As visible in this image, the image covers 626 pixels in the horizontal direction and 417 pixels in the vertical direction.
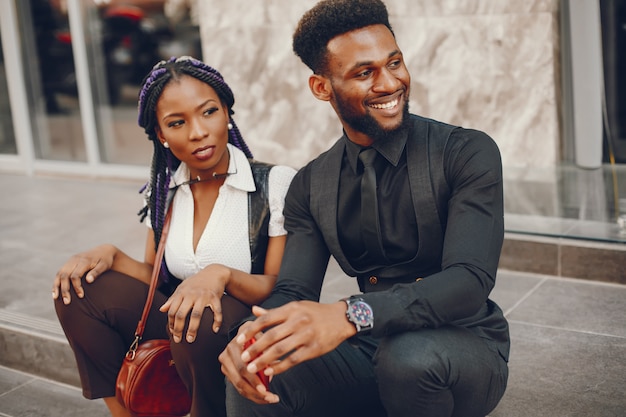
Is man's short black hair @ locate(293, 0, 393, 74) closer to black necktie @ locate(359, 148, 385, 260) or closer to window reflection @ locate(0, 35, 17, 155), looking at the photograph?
black necktie @ locate(359, 148, 385, 260)

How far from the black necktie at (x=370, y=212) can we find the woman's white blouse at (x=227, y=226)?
1.28 ft

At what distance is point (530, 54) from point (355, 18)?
2668 mm

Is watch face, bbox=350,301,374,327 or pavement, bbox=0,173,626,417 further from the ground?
watch face, bbox=350,301,374,327

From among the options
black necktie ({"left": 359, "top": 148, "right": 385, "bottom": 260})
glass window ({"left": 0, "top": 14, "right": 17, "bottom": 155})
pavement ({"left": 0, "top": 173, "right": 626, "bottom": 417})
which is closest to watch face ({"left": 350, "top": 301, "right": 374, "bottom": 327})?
black necktie ({"left": 359, "top": 148, "right": 385, "bottom": 260})

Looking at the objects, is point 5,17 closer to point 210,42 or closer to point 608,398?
point 210,42

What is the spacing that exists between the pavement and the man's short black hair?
1370 mm

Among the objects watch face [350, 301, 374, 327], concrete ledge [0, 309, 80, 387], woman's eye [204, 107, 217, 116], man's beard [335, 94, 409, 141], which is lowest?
concrete ledge [0, 309, 80, 387]

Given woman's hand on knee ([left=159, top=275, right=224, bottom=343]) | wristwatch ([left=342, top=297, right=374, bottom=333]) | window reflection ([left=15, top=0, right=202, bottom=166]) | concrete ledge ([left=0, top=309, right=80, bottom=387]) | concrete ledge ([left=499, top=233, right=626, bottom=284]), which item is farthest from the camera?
window reflection ([left=15, top=0, right=202, bottom=166])

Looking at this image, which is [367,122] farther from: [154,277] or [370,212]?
[154,277]

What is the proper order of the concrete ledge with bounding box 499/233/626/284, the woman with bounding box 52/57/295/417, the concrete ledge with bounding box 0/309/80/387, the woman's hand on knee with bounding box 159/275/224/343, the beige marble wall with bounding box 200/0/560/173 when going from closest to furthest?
the woman's hand on knee with bounding box 159/275/224/343 → the woman with bounding box 52/57/295/417 → the concrete ledge with bounding box 0/309/80/387 → the concrete ledge with bounding box 499/233/626/284 → the beige marble wall with bounding box 200/0/560/173

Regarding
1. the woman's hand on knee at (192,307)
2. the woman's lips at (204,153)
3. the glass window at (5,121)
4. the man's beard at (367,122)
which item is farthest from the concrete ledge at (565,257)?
the glass window at (5,121)

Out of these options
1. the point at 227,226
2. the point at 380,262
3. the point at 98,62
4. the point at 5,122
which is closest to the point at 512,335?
the point at 380,262

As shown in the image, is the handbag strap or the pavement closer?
the handbag strap

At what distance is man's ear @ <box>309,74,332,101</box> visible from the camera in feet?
8.55
